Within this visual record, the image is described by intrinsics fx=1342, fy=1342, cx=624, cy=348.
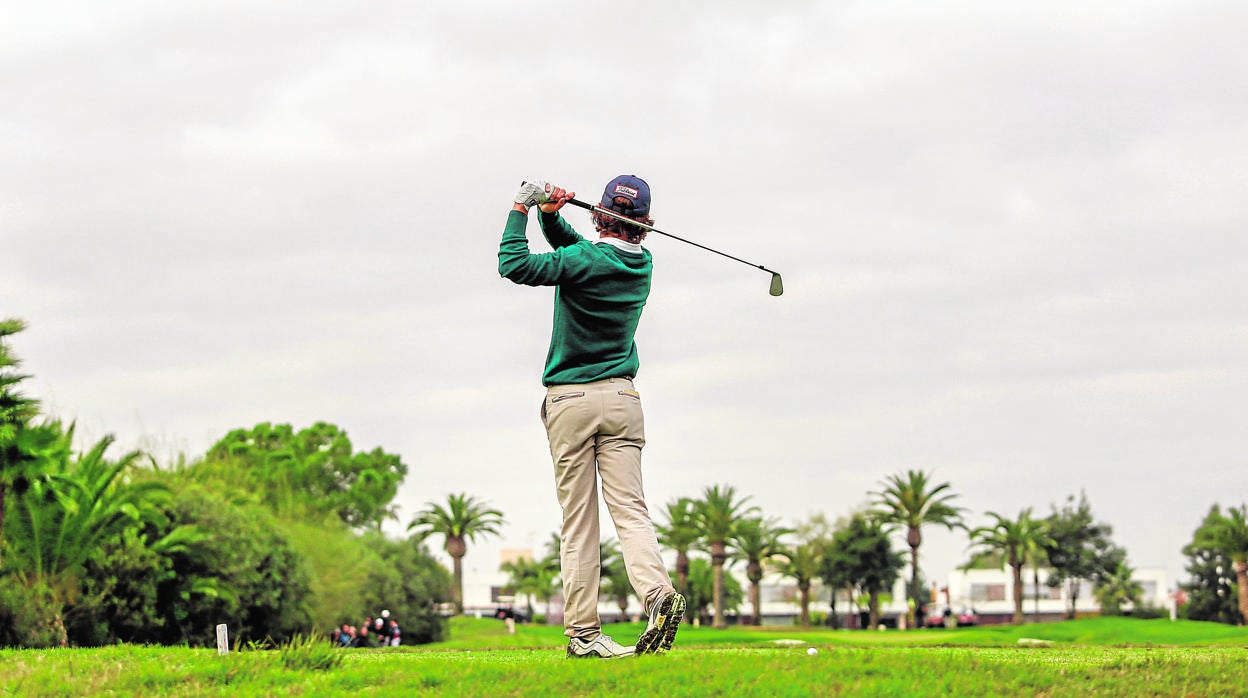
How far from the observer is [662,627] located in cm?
769

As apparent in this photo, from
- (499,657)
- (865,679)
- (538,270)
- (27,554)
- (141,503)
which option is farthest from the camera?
(141,503)

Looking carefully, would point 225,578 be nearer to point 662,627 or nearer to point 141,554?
point 141,554

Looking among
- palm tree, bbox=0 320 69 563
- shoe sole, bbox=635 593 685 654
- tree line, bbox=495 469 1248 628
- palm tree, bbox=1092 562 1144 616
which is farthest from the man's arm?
palm tree, bbox=1092 562 1144 616

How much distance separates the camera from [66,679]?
716cm

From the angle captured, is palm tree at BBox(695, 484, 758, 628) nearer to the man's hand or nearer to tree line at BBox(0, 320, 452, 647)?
tree line at BBox(0, 320, 452, 647)

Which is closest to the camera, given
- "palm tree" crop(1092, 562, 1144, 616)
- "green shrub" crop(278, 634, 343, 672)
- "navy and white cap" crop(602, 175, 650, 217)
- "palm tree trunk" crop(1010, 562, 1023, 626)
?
"green shrub" crop(278, 634, 343, 672)

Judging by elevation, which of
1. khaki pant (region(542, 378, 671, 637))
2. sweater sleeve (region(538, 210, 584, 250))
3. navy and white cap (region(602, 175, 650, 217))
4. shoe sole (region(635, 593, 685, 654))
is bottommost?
shoe sole (region(635, 593, 685, 654))

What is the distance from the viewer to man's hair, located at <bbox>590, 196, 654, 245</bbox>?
8.40 m

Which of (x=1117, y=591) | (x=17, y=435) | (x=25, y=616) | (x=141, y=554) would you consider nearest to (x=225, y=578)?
(x=141, y=554)

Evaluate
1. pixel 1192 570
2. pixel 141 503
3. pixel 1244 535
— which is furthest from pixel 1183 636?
pixel 1192 570

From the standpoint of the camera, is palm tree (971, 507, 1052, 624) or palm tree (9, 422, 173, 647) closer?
palm tree (9, 422, 173, 647)

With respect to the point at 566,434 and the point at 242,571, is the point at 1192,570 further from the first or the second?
the point at 566,434

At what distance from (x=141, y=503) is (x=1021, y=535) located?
2392 inches

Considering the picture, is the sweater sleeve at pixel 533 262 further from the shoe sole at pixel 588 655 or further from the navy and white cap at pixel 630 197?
the shoe sole at pixel 588 655
